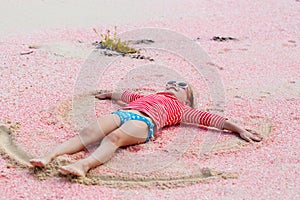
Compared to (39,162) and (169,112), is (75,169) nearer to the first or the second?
(39,162)

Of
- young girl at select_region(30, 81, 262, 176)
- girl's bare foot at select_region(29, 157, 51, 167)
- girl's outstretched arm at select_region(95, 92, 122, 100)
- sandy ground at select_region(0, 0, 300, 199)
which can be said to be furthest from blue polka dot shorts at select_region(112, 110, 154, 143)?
girl's outstretched arm at select_region(95, 92, 122, 100)

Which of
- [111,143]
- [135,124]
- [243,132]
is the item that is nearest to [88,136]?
[111,143]

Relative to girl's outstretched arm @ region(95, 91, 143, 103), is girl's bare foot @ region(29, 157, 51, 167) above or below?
above

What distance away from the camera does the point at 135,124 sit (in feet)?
11.4

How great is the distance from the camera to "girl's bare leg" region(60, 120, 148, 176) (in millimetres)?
3010

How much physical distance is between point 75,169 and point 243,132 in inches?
56.7

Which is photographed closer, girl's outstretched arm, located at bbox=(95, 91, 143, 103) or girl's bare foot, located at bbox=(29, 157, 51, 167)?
girl's bare foot, located at bbox=(29, 157, 51, 167)

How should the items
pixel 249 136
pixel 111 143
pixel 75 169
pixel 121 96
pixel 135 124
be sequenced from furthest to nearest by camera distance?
1. pixel 121 96
2. pixel 249 136
3. pixel 135 124
4. pixel 111 143
5. pixel 75 169

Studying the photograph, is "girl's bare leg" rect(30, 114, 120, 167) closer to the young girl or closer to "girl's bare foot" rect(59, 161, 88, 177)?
the young girl

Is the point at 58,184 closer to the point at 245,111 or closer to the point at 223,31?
the point at 245,111

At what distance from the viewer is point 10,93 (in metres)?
4.42

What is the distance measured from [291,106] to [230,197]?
186 cm

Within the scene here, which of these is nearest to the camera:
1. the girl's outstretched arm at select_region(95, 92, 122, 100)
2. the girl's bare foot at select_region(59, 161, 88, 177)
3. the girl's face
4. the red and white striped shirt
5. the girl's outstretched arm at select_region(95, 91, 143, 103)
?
the girl's bare foot at select_region(59, 161, 88, 177)

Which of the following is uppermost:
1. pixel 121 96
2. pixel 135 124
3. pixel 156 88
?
pixel 135 124
